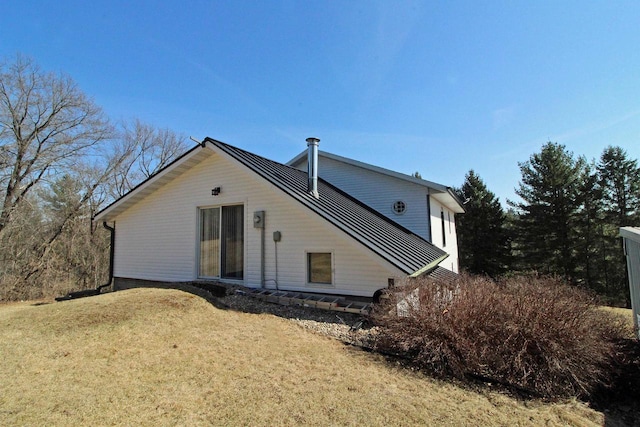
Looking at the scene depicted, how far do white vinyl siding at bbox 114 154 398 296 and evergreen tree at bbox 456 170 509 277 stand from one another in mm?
22491

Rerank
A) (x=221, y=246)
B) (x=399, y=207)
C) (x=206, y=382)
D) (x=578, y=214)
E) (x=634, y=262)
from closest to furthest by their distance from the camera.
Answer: (x=206, y=382) < (x=634, y=262) < (x=221, y=246) < (x=399, y=207) < (x=578, y=214)

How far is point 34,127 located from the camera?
16.8m

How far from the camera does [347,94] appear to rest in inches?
472

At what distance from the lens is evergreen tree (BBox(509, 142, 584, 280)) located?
908 inches

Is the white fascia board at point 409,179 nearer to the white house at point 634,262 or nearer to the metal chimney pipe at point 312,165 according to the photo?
the metal chimney pipe at point 312,165

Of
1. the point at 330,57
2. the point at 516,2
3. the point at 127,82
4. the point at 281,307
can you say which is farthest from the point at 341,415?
the point at 127,82

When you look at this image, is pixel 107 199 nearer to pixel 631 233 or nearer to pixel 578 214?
pixel 631 233

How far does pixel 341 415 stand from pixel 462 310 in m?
2.63

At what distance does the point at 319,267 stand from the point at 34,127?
18751 mm

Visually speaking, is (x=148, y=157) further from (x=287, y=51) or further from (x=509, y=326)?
(x=509, y=326)

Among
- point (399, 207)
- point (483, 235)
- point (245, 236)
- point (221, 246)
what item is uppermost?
point (399, 207)

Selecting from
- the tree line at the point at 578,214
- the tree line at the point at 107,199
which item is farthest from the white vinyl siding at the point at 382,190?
the tree line at the point at 578,214

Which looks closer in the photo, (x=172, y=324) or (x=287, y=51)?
(x=172, y=324)

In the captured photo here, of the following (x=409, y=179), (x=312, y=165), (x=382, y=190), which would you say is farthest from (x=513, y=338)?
(x=382, y=190)
